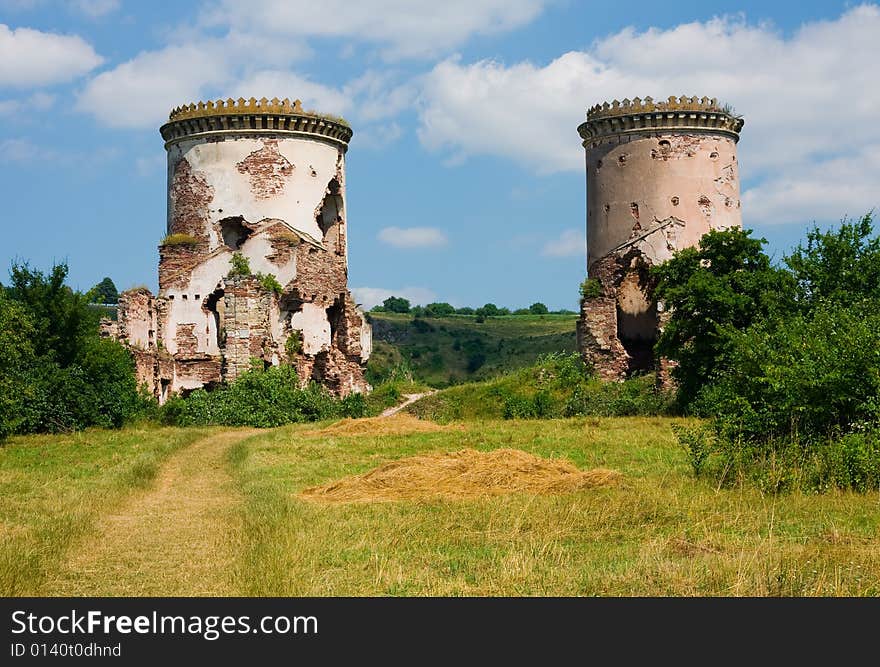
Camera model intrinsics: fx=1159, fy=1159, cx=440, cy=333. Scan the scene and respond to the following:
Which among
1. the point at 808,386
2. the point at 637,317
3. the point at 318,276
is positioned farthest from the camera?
the point at 637,317

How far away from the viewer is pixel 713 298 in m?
27.2

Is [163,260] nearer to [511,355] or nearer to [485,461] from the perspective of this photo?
[485,461]

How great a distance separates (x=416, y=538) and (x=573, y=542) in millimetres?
1370

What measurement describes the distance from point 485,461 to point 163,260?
20516 millimetres

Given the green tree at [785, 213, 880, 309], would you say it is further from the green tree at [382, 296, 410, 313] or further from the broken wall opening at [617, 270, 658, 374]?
the green tree at [382, 296, 410, 313]

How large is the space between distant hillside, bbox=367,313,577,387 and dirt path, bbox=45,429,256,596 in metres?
48.4

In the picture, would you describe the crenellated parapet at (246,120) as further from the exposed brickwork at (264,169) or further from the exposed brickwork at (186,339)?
the exposed brickwork at (186,339)

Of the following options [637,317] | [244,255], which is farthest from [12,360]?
[637,317]

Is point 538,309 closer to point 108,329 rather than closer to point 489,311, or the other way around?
point 489,311

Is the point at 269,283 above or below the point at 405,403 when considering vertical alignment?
above

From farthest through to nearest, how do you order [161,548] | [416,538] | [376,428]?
1. [376,428]
2. [416,538]
3. [161,548]

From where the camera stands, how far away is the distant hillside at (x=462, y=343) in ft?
230

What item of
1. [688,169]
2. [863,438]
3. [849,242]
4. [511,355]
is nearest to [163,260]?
[688,169]

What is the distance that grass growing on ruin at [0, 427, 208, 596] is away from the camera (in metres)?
9.10
